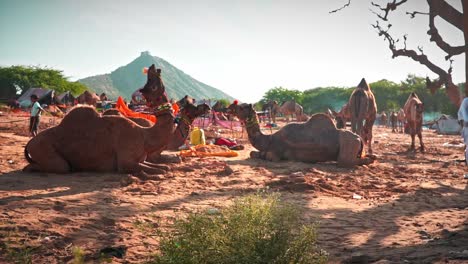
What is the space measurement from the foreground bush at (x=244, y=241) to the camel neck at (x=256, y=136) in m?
7.63

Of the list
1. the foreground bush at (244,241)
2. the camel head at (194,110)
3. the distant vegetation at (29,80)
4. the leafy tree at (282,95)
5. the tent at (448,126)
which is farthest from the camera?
the leafy tree at (282,95)

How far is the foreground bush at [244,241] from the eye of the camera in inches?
111

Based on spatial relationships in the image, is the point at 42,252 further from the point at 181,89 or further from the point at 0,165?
the point at 181,89

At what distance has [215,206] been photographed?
207 inches

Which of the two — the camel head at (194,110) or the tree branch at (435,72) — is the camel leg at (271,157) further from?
the tree branch at (435,72)

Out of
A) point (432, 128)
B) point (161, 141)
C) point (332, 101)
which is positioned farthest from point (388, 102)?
point (161, 141)

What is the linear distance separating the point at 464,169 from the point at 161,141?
26.4ft

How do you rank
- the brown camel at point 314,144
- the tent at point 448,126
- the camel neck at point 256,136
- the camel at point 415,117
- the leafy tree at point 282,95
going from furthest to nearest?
the leafy tree at point 282,95, the tent at point 448,126, the camel at point 415,117, the camel neck at point 256,136, the brown camel at point 314,144

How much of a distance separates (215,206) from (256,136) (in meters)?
5.96

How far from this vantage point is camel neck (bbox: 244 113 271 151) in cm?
1092

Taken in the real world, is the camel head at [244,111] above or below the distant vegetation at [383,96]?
below

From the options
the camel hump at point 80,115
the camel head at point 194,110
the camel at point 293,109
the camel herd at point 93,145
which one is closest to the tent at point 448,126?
the camel at point 293,109

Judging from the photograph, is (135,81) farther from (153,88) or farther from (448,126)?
(153,88)

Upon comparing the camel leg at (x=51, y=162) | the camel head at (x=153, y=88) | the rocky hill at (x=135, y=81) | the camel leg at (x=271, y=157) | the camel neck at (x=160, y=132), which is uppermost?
the rocky hill at (x=135, y=81)
